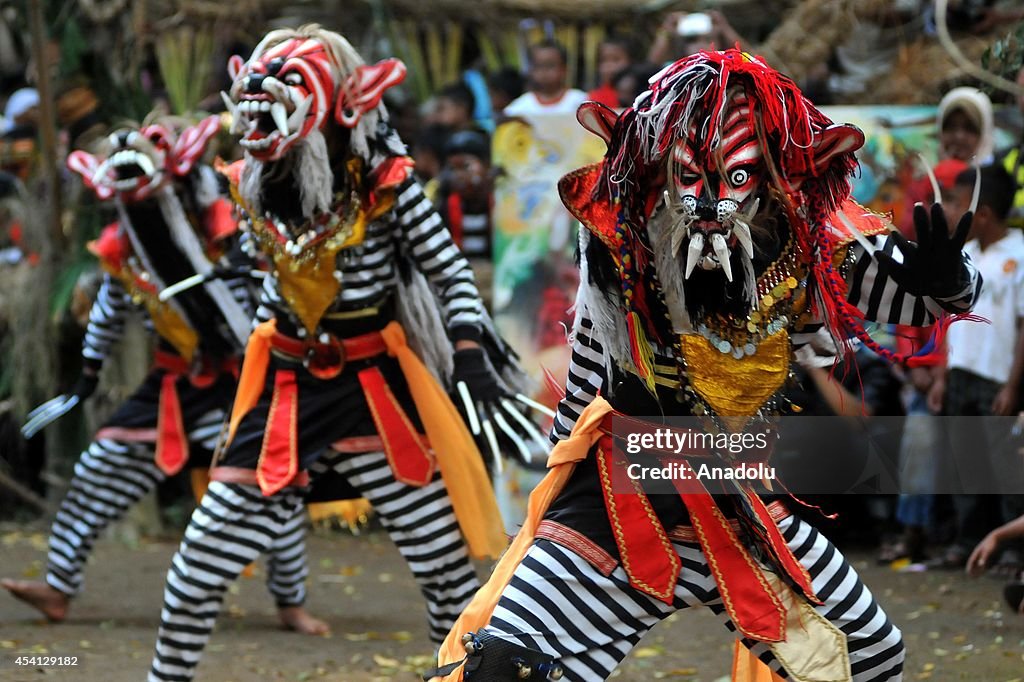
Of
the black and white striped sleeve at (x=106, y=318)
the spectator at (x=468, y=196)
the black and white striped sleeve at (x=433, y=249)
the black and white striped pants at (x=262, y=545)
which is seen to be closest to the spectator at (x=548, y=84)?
the spectator at (x=468, y=196)

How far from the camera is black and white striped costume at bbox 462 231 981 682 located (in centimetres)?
306

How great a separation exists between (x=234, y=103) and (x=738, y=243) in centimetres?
208

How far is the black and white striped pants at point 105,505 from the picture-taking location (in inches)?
232

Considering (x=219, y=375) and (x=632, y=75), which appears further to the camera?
(x=632, y=75)

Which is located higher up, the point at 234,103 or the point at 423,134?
the point at 234,103

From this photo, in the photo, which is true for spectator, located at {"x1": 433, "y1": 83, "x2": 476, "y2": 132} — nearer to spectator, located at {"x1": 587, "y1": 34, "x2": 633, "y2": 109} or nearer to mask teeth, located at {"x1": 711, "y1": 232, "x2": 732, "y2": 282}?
spectator, located at {"x1": 587, "y1": 34, "x2": 633, "y2": 109}

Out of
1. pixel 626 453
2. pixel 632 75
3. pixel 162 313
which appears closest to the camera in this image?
pixel 626 453

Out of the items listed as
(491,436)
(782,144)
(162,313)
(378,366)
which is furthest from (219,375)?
(782,144)

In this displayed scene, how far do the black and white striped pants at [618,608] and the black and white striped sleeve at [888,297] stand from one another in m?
0.51

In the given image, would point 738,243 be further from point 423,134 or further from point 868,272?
point 423,134

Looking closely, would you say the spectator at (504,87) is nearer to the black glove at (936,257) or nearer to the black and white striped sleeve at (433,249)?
the black and white striped sleeve at (433,249)

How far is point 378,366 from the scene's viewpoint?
15.0 feet

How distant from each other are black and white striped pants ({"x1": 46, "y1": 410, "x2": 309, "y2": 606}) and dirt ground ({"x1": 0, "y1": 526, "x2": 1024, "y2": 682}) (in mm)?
206

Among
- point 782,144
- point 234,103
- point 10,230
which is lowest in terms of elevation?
point 10,230
